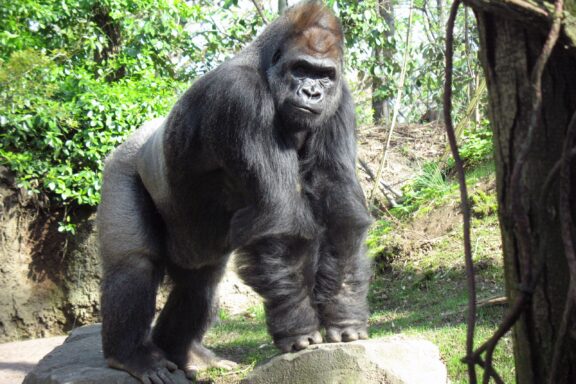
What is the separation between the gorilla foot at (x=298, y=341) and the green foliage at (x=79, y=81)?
4.18 metres

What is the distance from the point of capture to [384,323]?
6.21m

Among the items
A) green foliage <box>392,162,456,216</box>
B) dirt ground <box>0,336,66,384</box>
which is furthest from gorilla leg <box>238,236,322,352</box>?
green foliage <box>392,162,456,216</box>

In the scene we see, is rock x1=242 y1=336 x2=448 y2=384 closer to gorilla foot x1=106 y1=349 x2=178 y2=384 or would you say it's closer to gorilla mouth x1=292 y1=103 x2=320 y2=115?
gorilla foot x1=106 y1=349 x2=178 y2=384

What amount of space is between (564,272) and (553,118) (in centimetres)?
37

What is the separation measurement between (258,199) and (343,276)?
653mm

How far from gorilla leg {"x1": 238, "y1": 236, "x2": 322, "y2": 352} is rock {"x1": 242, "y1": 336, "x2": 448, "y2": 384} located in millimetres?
115

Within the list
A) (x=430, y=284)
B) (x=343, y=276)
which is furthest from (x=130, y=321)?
(x=430, y=284)

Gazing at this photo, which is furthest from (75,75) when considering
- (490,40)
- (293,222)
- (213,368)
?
(490,40)

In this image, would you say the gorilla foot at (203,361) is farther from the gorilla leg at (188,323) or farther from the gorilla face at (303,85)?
the gorilla face at (303,85)

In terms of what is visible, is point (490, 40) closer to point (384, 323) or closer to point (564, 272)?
point (564, 272)

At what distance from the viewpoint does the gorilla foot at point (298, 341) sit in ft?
12.8

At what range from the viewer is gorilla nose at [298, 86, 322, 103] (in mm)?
4203

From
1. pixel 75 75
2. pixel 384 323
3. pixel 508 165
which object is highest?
pixel 75 75

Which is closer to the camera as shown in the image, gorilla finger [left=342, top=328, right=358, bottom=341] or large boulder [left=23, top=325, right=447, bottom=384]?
large boulder [left=23, top=325, right=447, bottom=384]
